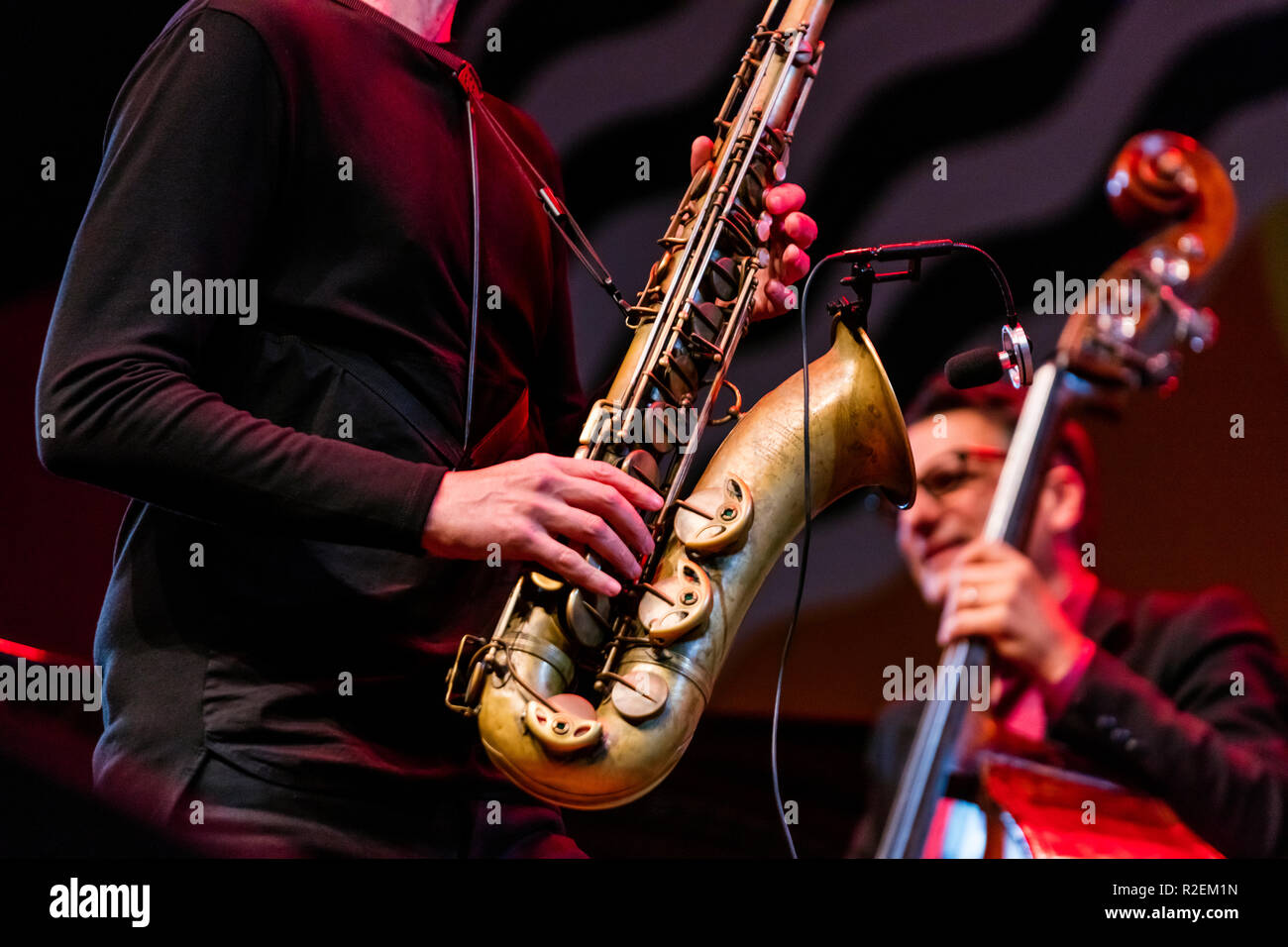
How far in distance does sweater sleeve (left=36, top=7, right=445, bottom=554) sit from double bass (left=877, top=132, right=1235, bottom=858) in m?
0.75

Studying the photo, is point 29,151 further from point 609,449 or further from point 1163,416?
point 1163,416

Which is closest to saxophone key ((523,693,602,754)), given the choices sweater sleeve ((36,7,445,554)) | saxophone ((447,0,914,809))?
saxophone ((447,0,914,809))

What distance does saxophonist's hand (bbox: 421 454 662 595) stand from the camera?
1396mm

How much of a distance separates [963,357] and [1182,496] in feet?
5.45

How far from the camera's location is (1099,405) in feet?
5.77

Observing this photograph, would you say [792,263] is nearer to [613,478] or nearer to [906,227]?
[613,478]

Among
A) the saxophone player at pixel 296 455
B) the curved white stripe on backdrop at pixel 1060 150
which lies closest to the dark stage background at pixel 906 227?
the curved white stripe on backdrop at pixel 1060 150

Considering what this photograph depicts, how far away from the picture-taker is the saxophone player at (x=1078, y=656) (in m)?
1.67

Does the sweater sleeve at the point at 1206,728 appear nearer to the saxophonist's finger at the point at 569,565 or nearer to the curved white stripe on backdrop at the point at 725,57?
→ the saxophonist's finger at the point at 569,565

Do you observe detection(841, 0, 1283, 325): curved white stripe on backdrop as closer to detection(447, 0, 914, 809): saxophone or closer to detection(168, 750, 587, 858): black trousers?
detection(447, 0, 914, 809): saxophone

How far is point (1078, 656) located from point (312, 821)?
1.16 meters

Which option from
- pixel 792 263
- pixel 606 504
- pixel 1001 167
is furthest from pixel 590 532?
pixel 1001 167

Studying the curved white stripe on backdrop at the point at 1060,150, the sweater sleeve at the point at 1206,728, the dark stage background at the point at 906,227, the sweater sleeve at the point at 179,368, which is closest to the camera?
the sweater sleeve at the point at 179,368
